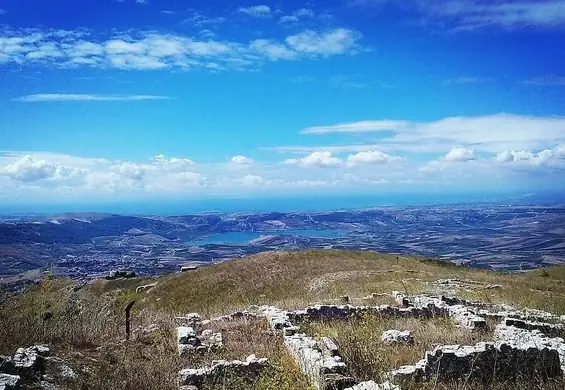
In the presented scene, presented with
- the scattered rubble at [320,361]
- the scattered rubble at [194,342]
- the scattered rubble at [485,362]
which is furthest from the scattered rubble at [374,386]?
the scattered rubble at [194,342]

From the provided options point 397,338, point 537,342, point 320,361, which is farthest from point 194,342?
point 537,342

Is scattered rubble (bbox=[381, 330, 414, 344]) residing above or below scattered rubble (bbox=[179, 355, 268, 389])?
below

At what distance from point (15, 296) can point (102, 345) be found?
18.2 ft

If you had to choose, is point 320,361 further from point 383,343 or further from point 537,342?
point 537,342

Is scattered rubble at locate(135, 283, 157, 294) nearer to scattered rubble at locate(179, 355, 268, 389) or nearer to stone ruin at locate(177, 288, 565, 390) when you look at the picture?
stone ruin at locate(177, 288, 565, 390)

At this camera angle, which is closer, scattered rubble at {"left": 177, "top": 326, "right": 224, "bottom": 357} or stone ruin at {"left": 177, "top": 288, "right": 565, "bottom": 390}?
stone ruin at {"left": 177, "top": 288, "right": 565, "bottom": 390}

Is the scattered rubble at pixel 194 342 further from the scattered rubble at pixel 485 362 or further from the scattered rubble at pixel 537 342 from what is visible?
the scattered rubble at pixel 537 342

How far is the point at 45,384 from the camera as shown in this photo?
7.61 metres

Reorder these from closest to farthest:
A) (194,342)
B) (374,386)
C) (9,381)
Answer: (9,381), (374,386), (194,342)

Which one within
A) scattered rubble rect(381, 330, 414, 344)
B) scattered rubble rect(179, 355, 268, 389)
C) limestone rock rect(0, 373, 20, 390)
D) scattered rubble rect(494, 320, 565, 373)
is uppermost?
limestone rock rect(0, 373, 20, 390)

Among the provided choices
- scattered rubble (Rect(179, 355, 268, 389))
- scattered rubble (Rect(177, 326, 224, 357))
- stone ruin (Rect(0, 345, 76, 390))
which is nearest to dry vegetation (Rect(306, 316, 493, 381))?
scattered rubble (Rect(179, 355, 268, 389))

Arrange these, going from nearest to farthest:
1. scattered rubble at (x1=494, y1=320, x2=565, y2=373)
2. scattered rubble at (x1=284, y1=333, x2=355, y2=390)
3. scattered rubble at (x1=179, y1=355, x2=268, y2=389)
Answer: scattered rubble at (x1=284, y1=333, x2=355, y2=390) → scattered rubble at (x1=179, y1=355, x2=268, y2=389) → scattered rubble at (x1=494, y1=320, x2=565, y2=373)

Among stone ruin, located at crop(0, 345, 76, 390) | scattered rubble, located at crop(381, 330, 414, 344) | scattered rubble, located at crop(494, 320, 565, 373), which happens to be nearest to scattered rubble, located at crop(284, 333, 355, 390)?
scattered rubble, located at crop(381, 330, 414, 344)

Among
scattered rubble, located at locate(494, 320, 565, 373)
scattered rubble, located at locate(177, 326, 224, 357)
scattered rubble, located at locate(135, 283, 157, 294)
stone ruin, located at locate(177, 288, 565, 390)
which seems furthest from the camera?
scattered rubble, located at locate(135, 283, 157, 294)
